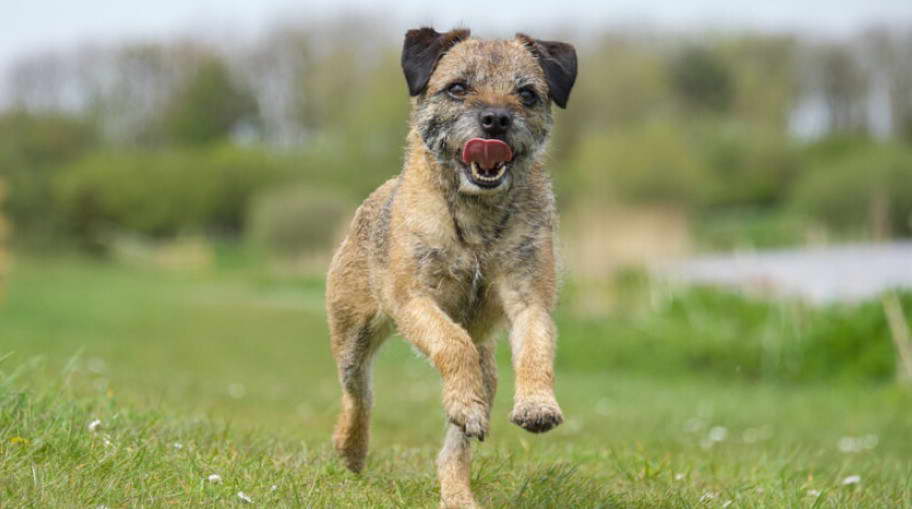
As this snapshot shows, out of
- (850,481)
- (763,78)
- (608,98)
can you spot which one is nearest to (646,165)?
(608,98)

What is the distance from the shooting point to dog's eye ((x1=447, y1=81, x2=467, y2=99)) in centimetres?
506

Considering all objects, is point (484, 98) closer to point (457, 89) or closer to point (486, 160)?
point (457, 89)

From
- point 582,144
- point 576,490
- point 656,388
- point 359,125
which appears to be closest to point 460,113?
point 576,490

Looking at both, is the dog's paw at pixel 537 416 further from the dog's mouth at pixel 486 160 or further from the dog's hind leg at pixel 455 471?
the dog's mouth at pixel 486 160

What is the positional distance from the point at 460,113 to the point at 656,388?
10002 mm

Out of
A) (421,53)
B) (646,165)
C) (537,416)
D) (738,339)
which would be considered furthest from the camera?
(646,165)

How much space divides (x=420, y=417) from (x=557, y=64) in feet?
17.7

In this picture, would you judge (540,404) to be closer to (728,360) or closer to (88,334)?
(728,360)

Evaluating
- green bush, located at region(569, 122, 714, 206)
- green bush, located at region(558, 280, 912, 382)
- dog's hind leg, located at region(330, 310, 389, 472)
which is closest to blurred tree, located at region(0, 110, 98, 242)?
green bush, located at region(569, 122, 714, 206)

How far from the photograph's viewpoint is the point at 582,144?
42.1 m

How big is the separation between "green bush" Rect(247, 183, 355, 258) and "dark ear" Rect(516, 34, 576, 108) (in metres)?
35.4

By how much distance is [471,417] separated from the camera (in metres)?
4.32

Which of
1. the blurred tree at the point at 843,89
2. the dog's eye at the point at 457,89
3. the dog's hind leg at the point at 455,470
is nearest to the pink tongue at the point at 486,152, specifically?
the dog's eye at the point at 457,89

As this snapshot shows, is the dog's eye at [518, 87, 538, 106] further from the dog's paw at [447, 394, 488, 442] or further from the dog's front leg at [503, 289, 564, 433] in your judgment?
the dog's paw at [447, 394, 488, 442]
